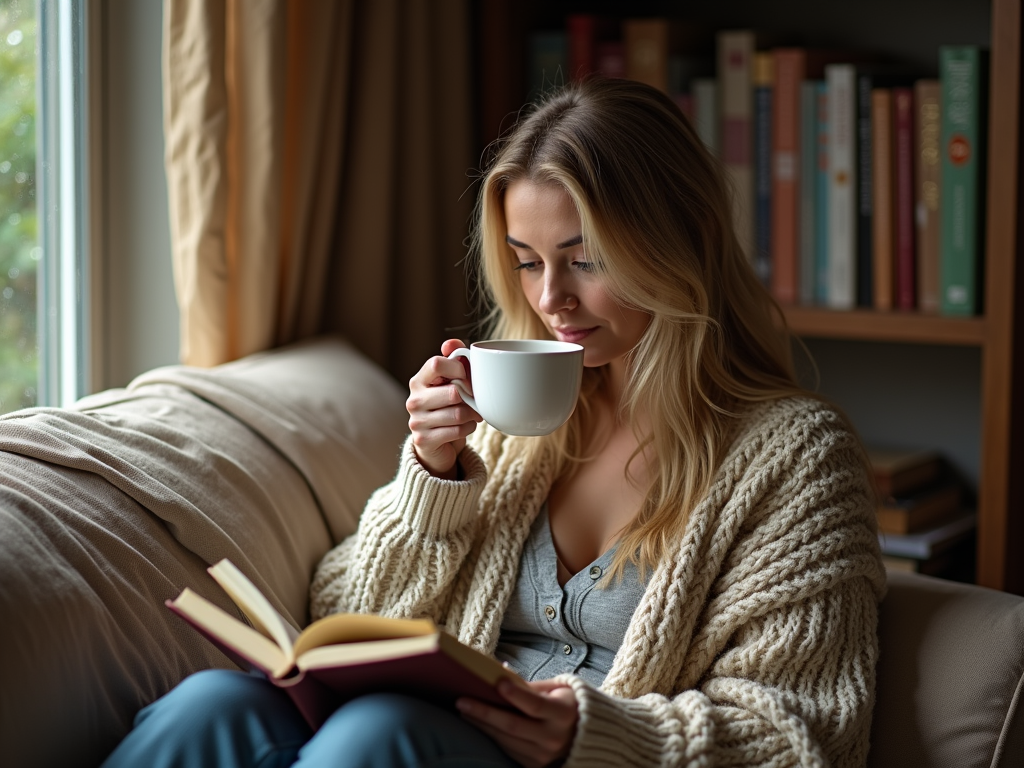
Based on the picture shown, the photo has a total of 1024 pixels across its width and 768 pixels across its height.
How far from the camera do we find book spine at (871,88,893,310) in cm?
192

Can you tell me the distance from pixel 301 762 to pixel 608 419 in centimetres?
67

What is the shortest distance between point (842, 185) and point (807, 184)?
2.8 inches

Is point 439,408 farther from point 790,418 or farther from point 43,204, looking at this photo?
point 43,204

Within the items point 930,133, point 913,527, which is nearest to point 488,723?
point 913,527

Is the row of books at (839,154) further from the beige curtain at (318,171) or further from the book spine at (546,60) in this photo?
the beige curtain at (318,171)

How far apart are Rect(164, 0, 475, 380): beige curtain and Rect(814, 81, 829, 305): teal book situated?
0.66m

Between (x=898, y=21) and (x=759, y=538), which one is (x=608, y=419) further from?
(x=898, y=21)

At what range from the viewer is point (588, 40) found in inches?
87.7

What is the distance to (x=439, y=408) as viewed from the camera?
1.28m

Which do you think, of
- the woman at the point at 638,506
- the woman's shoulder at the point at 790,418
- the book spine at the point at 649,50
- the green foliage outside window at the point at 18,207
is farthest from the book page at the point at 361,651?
the book spine at the point at 649,50

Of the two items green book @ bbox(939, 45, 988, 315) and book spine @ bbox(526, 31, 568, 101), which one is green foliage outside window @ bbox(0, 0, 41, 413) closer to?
book spine @ bbox(526, 31, 568, 101)

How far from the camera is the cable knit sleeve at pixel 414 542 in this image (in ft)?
4.38

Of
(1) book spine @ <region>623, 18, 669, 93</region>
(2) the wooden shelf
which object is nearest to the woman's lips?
(2) the wooden shelf

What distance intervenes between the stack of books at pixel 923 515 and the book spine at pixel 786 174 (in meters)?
0.37
